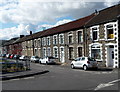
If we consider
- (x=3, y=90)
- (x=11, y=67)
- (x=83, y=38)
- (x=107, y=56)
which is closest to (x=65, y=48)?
(x=83, y=38)

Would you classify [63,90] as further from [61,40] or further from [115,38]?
A: [61,40]

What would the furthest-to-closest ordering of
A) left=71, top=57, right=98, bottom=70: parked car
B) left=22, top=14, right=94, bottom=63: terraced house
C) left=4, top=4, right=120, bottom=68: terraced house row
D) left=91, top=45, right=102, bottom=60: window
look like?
left=22, top=14, right=94, bottom=63: terraced house
left=91, top=45, right=102, bottom=60: window
left=4, top=4, right=120, bottom=68: terraced house row
left=71, top=57, right=98, bottom=70: parked car

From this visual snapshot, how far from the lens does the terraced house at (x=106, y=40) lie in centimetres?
2119

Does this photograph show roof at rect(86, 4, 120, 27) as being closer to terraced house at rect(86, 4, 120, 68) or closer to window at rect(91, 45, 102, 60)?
terraced house at rect(86, 4, 120, 68)

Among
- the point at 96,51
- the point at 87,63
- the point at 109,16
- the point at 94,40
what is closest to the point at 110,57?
the point at 96,51

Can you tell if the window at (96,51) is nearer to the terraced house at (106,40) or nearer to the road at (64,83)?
the terraced house at (106,40)

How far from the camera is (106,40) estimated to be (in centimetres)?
2250

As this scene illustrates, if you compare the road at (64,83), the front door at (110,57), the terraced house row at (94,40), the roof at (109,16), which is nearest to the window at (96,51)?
the terraced house row at (94,40)

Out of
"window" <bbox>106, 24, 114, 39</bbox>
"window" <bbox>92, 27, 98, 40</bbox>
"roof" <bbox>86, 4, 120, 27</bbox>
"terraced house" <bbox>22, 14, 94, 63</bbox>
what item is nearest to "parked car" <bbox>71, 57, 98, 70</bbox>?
"window" <bbox>106, 24, 114, 39</bbox>

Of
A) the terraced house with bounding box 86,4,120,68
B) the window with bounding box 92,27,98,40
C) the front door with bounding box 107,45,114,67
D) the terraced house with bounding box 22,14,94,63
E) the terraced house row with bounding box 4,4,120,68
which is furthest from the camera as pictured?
the terraced house with bounding box 22,14,94,63

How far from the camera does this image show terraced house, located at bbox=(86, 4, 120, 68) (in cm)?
2119

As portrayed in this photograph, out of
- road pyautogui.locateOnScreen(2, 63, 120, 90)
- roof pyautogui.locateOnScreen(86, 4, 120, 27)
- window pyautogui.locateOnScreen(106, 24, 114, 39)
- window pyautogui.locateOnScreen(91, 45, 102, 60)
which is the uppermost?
roof pyautogui.locateOnScreen(86, 4, 120, 27)

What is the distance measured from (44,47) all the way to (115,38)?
23027 mm

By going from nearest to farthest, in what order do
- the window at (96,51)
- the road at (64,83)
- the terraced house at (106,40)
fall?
the road at (64,83)
the terraced house at (106,40)
the window at (96,51)
